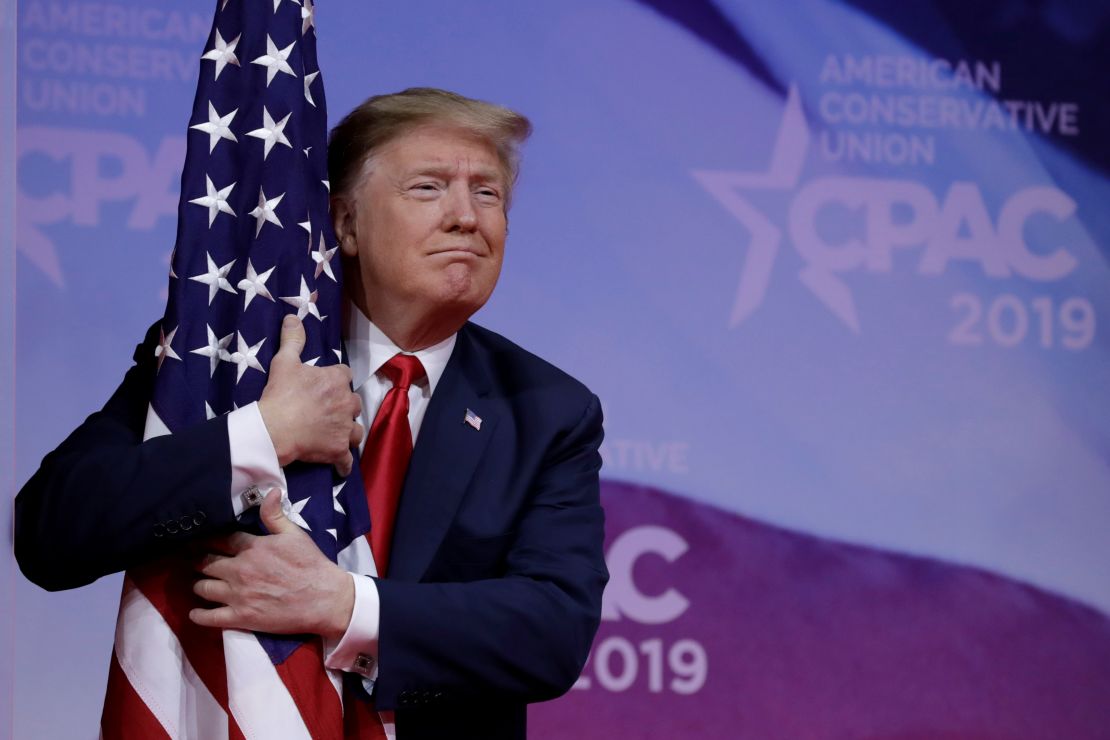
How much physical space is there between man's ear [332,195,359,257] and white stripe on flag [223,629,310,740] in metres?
0.64

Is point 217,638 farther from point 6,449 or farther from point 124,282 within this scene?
point 124,282

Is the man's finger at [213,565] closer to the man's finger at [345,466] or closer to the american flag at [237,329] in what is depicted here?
the american flag at [237,329]

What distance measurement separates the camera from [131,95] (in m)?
3.30

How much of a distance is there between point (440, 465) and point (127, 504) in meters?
0.46

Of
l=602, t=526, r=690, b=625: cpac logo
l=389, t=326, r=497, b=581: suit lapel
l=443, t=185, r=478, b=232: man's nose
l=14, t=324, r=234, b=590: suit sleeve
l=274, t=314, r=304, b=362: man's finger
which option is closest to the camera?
l=14, t=324, r=234, b=590: suit sleeve

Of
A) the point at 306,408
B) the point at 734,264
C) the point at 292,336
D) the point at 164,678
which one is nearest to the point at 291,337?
the point at 292,336

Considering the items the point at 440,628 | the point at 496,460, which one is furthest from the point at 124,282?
the point at 440,628

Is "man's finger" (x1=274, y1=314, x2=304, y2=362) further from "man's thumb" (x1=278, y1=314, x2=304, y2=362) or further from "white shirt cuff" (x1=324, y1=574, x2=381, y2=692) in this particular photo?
"white shirt cuff" (x1=324, y1=574, x2=381, y2=692)

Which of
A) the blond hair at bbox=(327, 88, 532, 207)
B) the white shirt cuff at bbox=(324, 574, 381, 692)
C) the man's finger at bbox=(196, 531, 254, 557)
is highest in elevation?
the blond hair at bbox=(327, 88, 532, 207)

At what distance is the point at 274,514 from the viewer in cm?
168

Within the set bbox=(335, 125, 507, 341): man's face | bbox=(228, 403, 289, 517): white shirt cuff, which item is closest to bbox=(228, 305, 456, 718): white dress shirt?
bbox=(228, 403, 289, 517): white shirt cuff

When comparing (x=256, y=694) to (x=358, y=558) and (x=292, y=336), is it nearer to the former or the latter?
(x=358, y=558)

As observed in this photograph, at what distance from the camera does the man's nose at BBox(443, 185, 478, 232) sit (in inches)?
78.2

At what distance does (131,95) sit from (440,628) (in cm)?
203
